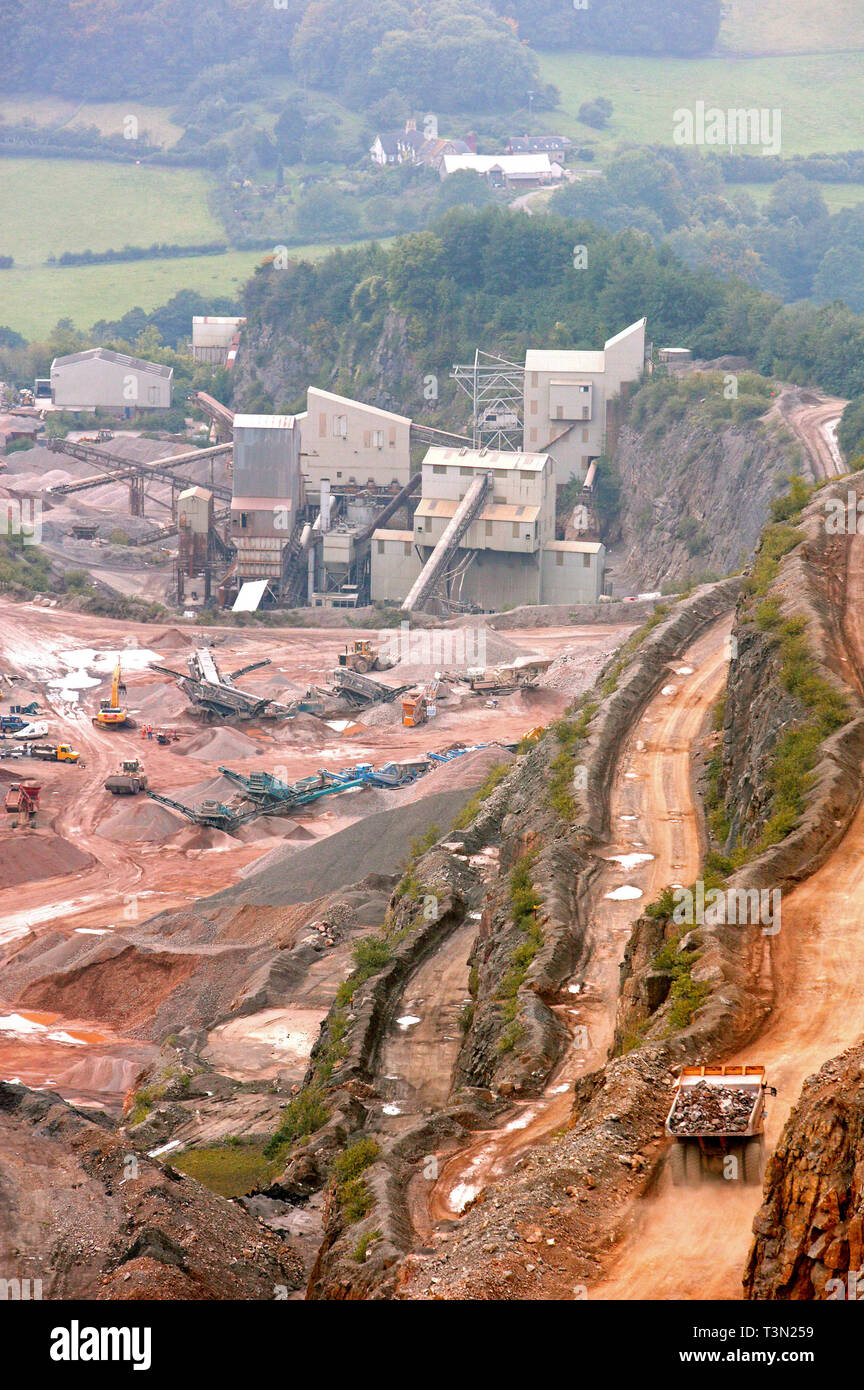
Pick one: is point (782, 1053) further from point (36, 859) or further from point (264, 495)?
point (264, 495)

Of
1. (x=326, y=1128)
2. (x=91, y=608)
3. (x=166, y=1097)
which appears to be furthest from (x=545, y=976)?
(x=91, y=608)

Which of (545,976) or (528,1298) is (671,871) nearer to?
(545,976)

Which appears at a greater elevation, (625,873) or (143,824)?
(625,873)

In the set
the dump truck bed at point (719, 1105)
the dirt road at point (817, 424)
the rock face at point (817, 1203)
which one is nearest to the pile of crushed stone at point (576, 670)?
the dirt road at point (817, 424)

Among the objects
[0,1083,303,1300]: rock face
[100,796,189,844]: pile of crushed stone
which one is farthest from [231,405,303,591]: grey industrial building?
[0,1083,303,1300]: rock face

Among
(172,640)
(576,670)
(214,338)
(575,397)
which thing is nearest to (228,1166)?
(576,670)

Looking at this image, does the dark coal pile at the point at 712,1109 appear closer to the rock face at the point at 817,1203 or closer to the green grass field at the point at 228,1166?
the rock face at the point at 817,1203
